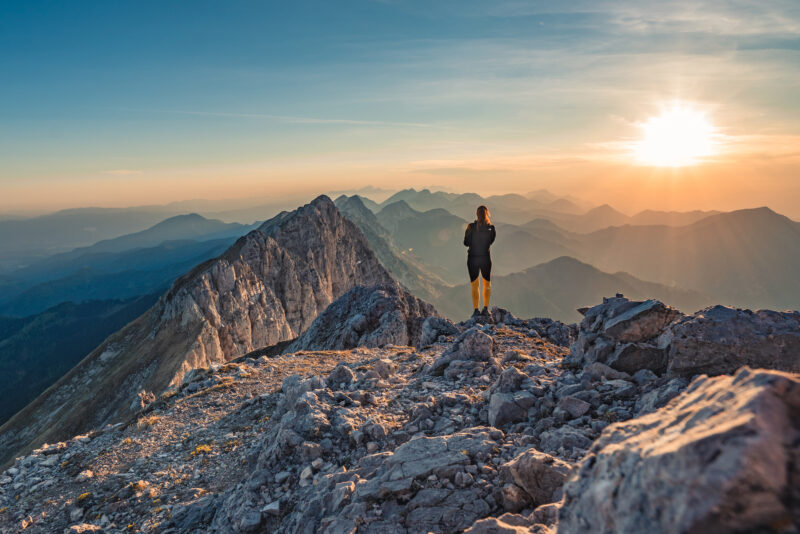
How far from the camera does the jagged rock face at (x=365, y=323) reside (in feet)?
121

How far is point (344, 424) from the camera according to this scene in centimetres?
1081

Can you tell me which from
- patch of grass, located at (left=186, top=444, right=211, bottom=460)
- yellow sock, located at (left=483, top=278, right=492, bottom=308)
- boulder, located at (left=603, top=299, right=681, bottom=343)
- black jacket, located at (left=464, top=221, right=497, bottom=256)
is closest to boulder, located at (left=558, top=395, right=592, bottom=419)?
boulder, located at (left=603, top=299, right=681, bottom=343)

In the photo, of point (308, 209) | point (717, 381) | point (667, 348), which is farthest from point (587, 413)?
point (308, 209)

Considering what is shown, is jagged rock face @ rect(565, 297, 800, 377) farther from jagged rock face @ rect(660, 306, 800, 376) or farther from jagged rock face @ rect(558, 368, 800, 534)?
jagged rock face @ rect(558, 368, 800, 534)

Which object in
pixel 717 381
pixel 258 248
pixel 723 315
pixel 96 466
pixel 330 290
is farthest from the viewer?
pixel 330 290

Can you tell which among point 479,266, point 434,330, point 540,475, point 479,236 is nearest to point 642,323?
point 540,475

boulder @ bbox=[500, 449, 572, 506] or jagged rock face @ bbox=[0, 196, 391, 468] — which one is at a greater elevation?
boulder @ bbox=[500, 449, 572, 506]

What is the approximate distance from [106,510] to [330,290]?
10264 cm

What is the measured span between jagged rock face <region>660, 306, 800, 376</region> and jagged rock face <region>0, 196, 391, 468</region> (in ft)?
210

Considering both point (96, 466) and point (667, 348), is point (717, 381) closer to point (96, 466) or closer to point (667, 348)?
point (667, 348)

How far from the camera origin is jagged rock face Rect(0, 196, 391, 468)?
65688 millimetres

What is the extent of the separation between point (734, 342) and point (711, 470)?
6548 millimetres

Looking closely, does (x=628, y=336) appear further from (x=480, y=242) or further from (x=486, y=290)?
(x=486, y=290)

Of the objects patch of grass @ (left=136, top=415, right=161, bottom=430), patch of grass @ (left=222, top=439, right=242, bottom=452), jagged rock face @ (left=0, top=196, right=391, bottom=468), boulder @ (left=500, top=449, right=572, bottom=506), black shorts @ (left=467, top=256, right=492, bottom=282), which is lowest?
jagged rock face @ (left=0, top=196, right=391, bottom=468)
